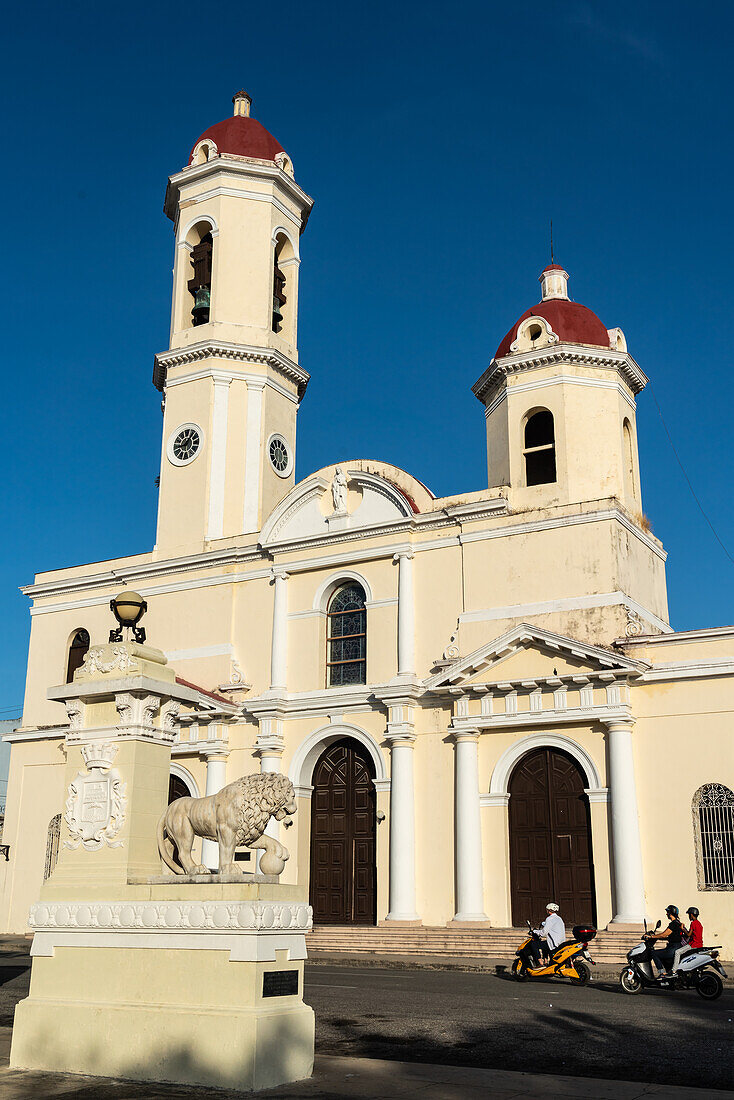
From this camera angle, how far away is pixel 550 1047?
981 centimetres

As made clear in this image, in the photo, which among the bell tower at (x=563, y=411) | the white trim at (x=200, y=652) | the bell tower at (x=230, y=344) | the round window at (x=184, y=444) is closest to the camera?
the bell tower at (x=563, y=411)

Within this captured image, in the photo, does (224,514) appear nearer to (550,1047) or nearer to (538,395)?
(538,395)

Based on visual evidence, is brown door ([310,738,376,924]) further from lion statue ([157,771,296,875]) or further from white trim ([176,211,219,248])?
white trim ([176,211,219,248])

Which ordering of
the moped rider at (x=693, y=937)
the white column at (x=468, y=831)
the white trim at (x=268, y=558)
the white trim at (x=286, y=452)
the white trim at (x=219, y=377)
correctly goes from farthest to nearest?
the white trim at (x=286, y=452)
the white trim at (x=219, y=377)
the white trim at (x=268, y=558)
the white column at (x=468, y=831)
the moped rider at (x=693, y=937)

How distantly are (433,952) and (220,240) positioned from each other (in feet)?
63.6

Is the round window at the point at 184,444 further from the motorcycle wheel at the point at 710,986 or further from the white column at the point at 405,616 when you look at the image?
the motorcycle wheel at the point at 710,986

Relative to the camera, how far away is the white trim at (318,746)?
23.5 meters

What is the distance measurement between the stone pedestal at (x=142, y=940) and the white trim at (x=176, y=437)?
1848 cm

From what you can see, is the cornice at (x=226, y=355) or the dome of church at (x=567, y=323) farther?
the cornice at (x=226, y=355)

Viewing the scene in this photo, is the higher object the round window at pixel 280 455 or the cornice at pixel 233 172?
the cornice at pixel 233 172

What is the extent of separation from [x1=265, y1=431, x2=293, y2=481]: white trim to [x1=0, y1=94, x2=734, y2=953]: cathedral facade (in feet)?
0.26

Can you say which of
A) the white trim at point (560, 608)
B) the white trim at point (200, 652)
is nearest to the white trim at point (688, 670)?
the white trim at point (560, 608)

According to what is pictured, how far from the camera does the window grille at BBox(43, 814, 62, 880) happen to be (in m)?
27.2

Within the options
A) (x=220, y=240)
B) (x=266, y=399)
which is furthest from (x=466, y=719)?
(x=220, y=240)
